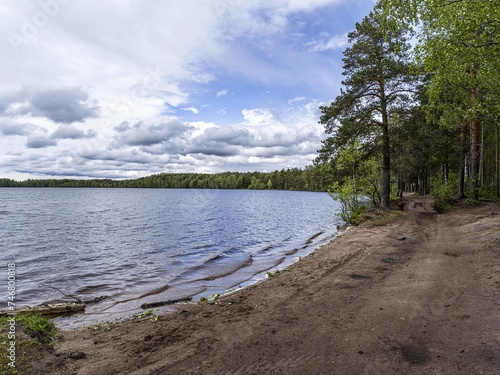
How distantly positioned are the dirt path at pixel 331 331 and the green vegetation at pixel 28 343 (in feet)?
1.12

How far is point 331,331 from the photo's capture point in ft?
19.9

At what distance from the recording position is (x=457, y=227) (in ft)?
58.8

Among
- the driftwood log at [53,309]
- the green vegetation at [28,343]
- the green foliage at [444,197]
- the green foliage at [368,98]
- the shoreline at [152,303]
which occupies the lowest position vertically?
the shoreline at [152,303]

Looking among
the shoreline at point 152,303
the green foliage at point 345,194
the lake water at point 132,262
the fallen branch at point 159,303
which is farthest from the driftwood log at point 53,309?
the green foliage at point 345,194

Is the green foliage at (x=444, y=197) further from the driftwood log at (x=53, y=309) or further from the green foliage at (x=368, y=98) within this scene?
the driftwood log at (x=53, y=309)

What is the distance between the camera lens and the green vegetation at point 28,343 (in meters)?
4.96

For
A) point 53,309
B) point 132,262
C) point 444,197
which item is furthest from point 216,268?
point 444,197

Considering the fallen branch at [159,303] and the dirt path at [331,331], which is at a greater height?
the dirt path at [331,331]

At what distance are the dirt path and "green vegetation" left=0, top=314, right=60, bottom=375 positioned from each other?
341 millimetres

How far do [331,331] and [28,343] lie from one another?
18.1 ft

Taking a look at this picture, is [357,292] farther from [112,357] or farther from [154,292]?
[154,292]

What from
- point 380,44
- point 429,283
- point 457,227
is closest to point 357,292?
point 429,283

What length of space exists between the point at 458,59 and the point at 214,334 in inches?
517

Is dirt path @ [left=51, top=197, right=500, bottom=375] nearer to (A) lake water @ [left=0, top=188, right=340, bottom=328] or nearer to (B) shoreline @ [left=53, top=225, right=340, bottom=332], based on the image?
(B) shoreline @ [left=53, top=225, right=340, bottom=332]
